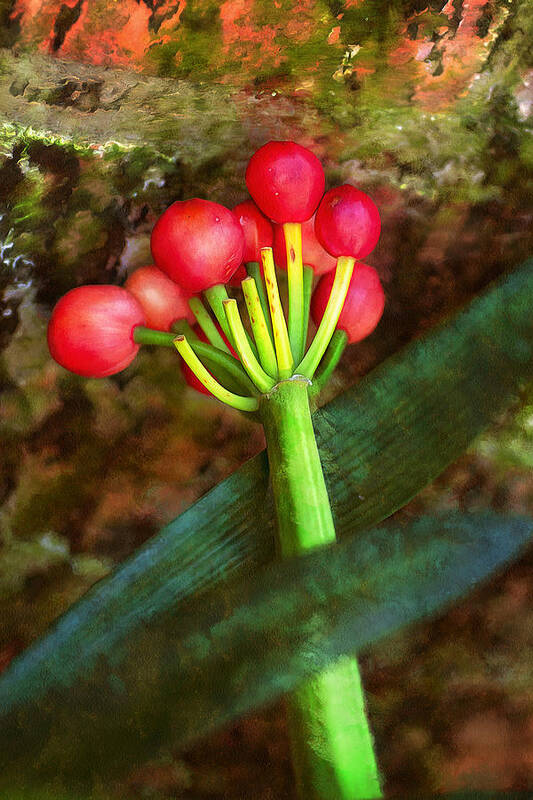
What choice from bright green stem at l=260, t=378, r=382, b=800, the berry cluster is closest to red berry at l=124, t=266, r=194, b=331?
A: the berry cluster

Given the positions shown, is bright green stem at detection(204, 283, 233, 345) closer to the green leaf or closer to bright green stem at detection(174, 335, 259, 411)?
bright green stem at detection(174, 335, 259, 411)

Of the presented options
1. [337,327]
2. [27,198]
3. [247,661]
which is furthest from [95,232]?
[247,661]

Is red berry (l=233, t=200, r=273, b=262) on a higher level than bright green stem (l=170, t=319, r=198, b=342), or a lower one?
higher

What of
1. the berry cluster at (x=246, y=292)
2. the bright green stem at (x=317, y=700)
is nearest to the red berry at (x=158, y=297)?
the berry cluster at (x=246, y=292)

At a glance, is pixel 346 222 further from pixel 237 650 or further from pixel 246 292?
pixel 237 650

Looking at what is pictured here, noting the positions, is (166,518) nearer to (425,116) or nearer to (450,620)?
(450,620)

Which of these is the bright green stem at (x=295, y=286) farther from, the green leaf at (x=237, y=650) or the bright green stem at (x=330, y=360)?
the green leaf at (x=237, y=650)
